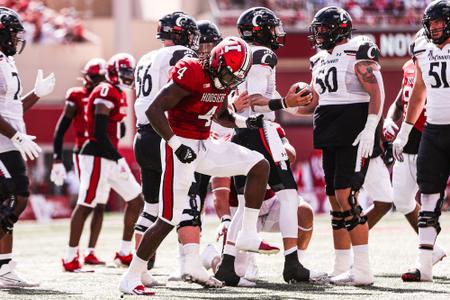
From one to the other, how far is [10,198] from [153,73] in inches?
55.4

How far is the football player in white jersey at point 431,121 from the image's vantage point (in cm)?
704

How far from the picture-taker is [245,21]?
24.4 ft

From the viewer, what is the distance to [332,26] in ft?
23.5

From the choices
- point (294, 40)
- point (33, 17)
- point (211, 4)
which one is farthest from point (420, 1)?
point (33, 17)

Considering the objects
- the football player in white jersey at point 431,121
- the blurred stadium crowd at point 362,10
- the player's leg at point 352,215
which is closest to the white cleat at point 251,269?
the player's leg at point 352,215

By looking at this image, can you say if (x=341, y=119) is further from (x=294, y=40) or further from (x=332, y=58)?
(x=294, y=40)

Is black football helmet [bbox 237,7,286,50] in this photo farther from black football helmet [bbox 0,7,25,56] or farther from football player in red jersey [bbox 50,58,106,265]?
football player in red jersey [bbox 50,58,106,265]

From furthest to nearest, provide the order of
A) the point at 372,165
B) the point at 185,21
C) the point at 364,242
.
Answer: the point at 372,165 < the point at 185,21 < the point at 364,242

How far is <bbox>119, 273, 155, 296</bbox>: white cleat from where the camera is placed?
6414 mm

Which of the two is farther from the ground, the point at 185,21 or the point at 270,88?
the point at 185,21

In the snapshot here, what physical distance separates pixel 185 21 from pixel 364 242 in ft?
6.93

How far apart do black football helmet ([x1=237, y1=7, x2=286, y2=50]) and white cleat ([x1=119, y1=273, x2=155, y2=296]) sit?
6.92 ft

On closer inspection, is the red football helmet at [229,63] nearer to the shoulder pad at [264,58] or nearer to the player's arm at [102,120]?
the shoulder pad at [264,58]

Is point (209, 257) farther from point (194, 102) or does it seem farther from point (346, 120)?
point (194, 102)
